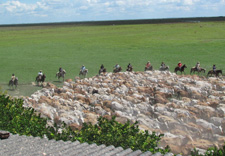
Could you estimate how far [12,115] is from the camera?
13633 millimetres

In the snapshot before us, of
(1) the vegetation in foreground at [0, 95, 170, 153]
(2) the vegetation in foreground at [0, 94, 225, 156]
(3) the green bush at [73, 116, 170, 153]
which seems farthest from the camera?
(1) the vegetation in foreground at [0, 95, 170, 153]

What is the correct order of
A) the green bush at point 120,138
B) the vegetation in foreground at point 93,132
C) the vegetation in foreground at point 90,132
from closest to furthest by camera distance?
1. the green bush at point 120,138
2. the vegetation in foreground at point 93,132
3. the vegetation in foreground at point 90,132

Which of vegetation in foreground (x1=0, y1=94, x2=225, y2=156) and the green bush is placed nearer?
the green bush

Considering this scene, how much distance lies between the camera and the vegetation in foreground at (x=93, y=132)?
10461 mm

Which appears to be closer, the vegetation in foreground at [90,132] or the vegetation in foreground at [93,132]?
the vegetation in foreground at [93,132]

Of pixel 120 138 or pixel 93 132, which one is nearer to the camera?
pixel 120 138

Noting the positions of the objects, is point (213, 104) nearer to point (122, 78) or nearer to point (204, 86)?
point (204, 86)

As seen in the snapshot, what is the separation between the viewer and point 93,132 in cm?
1147

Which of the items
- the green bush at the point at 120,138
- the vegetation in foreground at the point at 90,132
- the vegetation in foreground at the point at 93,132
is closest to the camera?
the green bush at the point at 120,138

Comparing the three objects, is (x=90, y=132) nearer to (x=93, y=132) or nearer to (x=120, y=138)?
(x=93, y=132)

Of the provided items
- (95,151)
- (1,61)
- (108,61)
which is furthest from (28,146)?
(1,61)

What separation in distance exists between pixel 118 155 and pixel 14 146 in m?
3.72

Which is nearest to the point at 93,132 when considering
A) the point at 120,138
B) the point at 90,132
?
the point at 90,132

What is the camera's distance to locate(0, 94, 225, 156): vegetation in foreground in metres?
10.5
